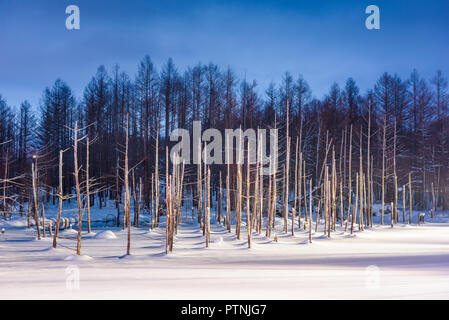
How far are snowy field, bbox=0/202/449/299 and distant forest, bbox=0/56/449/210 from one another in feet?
53.1

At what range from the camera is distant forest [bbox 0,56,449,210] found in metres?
30.5

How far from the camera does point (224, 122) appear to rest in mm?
29688

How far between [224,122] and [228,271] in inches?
850

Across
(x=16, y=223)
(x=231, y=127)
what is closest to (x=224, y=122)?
(x=231, y=127)

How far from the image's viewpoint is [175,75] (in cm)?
3359

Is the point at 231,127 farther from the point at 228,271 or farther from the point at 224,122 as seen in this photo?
the point at 228,271

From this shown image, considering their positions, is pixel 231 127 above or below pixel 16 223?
above

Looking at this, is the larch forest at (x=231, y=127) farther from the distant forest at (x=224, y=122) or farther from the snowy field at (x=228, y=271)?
the snowy field at (x=228, y=271)

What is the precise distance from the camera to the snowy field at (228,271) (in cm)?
627

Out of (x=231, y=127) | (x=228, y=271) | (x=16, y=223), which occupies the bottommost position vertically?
(x=16, y=223)

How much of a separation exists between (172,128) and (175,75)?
5063 millimetres

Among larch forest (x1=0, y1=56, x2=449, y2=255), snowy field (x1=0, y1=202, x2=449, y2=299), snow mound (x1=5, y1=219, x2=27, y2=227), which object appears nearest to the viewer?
snowy field (x1=0, y1=202, x2=449, y2=299)

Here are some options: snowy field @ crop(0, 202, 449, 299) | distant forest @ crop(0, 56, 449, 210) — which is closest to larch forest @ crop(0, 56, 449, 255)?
distant forest @ crop(0, 56, 449, 210)

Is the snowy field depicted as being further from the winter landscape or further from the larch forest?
the larch forest
